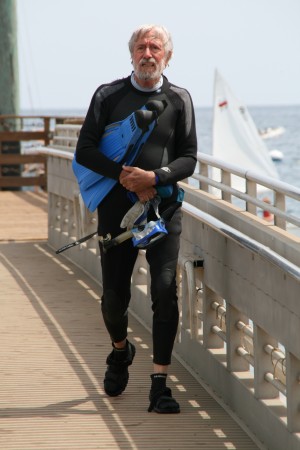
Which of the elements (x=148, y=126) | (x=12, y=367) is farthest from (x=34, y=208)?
(x=148, y=126)

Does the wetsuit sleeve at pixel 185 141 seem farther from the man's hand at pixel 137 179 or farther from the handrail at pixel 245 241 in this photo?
the handrail at pixel 245 241

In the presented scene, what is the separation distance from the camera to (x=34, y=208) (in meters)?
20.4

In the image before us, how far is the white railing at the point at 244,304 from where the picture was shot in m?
5.98

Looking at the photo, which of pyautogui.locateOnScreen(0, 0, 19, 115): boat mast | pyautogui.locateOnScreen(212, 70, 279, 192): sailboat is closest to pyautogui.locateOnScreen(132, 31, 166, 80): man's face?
pyautogui.locateOnScreen(0, 0, 19, 115): boat mast

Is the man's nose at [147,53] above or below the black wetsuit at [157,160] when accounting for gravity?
above

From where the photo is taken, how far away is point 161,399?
686 cm

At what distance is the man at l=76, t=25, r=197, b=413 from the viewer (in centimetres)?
672

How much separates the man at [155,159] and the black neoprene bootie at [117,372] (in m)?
0.31

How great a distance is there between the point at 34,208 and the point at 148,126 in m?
A: 13.9

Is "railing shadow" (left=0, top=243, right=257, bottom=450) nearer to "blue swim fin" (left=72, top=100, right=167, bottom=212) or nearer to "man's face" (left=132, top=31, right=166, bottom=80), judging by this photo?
"blue swim fin" (left=72, top=100, right=167, bottom=212)

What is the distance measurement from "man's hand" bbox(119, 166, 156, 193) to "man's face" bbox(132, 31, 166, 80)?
18.5 inches

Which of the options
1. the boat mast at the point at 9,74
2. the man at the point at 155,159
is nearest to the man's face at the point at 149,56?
the man at the point at 155,159

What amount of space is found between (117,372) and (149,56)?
1.68 meters


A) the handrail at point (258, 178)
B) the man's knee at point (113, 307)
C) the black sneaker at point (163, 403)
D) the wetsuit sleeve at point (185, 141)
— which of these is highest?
the wetsuit sleeve at point (185, 141)
